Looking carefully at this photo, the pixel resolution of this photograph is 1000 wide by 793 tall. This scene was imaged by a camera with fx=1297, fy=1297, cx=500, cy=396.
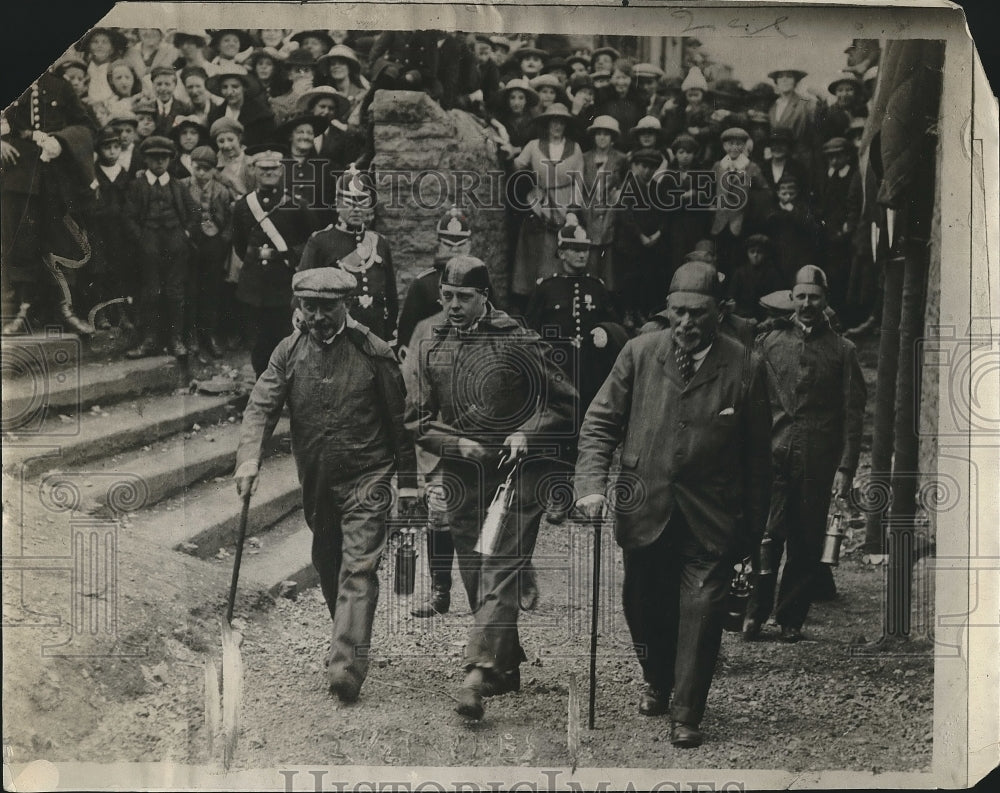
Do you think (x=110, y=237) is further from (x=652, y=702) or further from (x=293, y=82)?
(x=652, y=702)

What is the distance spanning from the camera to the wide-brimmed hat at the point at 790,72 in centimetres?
669

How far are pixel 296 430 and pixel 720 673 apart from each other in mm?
2512

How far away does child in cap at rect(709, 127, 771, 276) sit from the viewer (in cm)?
666

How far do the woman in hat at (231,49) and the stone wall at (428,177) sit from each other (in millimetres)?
729

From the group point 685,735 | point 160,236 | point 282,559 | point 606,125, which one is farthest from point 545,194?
point 685,735

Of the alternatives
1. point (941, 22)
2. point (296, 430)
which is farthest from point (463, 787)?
point (941, 22)

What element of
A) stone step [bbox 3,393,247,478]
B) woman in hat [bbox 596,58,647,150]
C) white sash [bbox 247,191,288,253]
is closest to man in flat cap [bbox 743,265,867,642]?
woman in hat [bbox 596,58,647,150]

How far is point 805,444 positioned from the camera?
22.0 ft

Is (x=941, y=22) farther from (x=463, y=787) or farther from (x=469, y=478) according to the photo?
(x=463, y=787)

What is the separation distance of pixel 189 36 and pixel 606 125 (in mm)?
2213

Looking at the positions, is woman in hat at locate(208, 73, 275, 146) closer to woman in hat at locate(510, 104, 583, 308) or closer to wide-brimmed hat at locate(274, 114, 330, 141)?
wide-brimmed hat at locate(274, 114, 330, 141)

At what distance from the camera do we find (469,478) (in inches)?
262

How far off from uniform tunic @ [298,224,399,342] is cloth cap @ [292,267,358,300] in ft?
0.09

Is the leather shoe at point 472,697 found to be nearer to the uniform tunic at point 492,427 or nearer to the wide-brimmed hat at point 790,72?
the uniform tunic at point 492,427
